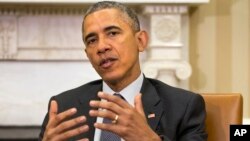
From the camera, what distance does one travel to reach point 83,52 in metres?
2.70

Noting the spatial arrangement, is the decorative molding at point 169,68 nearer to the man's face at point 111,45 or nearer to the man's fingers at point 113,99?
the man's face at point 111,45

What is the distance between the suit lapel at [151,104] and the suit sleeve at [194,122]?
0.30ft

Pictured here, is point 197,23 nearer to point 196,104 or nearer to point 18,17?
point 18,17

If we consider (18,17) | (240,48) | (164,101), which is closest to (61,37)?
(18,17)

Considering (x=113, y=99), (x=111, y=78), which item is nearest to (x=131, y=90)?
(x=111, y=78)

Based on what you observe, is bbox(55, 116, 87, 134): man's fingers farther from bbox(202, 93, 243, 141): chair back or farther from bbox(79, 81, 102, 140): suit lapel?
bbox(202, 93, 243, 141): chair back

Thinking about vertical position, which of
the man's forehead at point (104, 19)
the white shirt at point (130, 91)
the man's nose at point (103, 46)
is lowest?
the white shirt at point (130, 91)

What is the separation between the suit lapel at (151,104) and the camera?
4.78 feet

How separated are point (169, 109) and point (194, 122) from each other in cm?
10

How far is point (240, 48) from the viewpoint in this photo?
2.79 m

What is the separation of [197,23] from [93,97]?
1367 millimetres

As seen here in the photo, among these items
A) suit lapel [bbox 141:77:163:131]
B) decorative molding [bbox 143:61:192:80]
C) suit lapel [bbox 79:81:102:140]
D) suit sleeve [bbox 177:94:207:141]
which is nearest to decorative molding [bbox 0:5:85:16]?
decorative molding [bbox 143:61:192:80]

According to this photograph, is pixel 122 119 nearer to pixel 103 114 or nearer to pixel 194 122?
pixel 103 114

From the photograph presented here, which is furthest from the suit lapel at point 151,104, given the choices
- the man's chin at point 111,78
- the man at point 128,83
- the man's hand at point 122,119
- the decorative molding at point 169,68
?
the decorative molding at point 169,68
